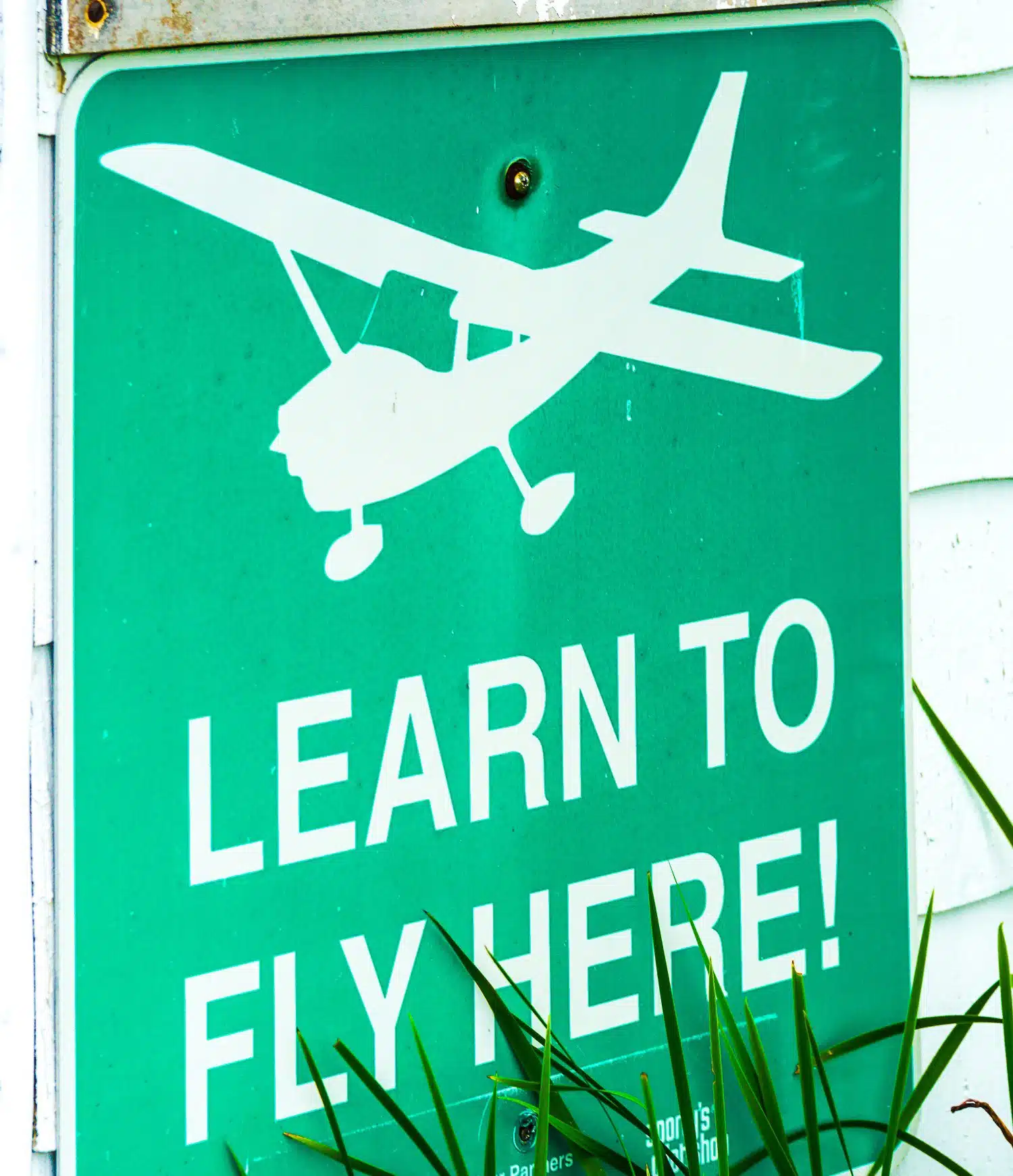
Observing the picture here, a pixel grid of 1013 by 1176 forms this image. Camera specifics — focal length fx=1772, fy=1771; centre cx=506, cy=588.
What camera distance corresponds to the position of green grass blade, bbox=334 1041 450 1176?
128cm

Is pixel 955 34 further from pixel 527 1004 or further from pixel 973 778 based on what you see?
pixel 527 1004

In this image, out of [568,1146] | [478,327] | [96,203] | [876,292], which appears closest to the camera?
[96,203]

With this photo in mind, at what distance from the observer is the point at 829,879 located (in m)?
1.61

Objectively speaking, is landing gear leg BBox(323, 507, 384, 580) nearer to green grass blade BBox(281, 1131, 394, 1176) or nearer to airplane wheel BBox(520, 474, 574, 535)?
airplane wheel BBox(520, 474, 574, 535)

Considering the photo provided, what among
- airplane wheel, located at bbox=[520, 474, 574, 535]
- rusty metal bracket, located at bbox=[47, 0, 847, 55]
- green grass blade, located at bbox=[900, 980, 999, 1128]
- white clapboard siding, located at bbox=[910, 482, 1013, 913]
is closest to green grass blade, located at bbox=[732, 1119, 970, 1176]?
green grass blade, located at bbox=[900, 980, 999, 1128]

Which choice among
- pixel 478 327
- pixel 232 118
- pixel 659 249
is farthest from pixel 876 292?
pixel 232 118

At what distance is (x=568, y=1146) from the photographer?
1466 mm

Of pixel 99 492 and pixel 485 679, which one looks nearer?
pixel 99 492

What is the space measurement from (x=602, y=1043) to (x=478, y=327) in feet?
1.98

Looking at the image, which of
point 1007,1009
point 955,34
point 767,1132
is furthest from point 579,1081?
point 955,34

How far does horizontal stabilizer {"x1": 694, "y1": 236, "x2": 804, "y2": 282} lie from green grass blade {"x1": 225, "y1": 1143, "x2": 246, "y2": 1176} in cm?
78

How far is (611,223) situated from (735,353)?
169 mm

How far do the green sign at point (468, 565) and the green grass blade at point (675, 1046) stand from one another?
4.3 inches

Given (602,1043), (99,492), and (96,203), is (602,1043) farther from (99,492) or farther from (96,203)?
(96,203)
